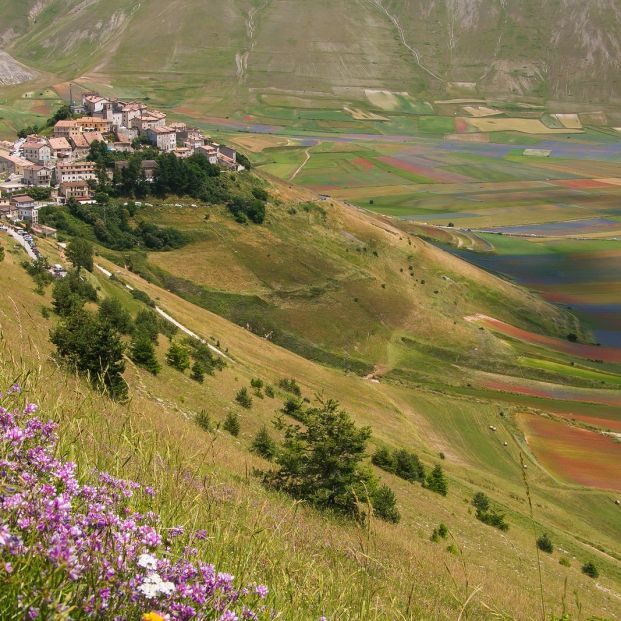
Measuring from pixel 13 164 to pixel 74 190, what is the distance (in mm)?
10781

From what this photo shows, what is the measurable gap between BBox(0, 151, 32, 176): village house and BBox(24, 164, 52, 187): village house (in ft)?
4.55

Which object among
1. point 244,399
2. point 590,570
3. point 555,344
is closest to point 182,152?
point 555,344

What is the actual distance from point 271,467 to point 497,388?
46.1 metres

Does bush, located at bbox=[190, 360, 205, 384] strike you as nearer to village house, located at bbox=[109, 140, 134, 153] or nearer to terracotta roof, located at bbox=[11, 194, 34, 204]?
terracotta roof, located at bbox=[11, 194, 34, 204]

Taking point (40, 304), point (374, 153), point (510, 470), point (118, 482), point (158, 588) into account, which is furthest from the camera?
point (374, 153)

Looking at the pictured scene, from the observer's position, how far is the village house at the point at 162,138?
4013 inches

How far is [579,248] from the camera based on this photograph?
11856 cm

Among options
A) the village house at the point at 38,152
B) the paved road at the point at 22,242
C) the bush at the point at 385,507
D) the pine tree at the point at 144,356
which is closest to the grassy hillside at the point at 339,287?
the village house at the point at 38,152

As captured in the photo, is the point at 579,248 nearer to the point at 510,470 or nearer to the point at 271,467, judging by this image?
the point at 510,470

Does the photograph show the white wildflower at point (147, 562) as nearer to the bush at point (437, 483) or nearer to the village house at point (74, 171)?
the bush at point (437, 483)

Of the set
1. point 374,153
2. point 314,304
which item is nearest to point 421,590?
point 314,304

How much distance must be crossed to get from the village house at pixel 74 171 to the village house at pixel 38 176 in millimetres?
1112

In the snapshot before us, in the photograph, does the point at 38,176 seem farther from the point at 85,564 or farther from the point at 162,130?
the point at 85,564

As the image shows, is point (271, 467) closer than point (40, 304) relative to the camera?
Yes
